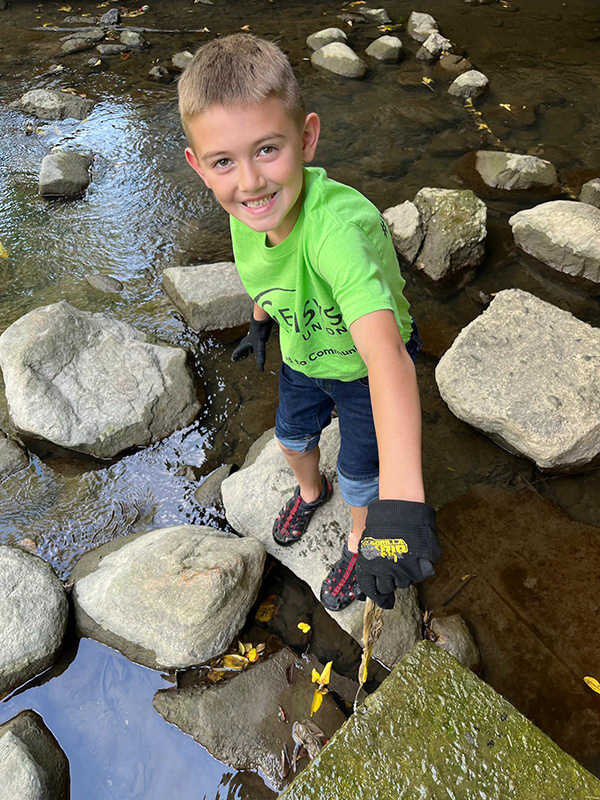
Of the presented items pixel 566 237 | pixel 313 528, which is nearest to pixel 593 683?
pixel 313 528

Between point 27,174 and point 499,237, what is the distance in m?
4.39

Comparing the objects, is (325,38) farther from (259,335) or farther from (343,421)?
(343,421)

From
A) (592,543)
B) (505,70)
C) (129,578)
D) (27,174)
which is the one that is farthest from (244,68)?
(505,70)

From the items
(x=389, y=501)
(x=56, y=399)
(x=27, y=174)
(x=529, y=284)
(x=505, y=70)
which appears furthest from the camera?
(x=505, y=70)

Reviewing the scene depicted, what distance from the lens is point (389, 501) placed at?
125cm

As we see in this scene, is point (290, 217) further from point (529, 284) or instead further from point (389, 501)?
point (529, 284)

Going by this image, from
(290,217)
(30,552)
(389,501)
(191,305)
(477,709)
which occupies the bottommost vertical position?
(30,552)

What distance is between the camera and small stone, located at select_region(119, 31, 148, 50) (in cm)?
768

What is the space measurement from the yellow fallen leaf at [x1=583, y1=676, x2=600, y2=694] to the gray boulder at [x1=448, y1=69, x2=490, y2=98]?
19.8 feet

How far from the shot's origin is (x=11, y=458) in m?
3.19

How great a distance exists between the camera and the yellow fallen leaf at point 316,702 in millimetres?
2298

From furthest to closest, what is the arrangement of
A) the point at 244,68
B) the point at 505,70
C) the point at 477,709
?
the point at 505,70 < the point at 477,709 < the point at 244,68

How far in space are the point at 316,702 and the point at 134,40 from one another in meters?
8.45

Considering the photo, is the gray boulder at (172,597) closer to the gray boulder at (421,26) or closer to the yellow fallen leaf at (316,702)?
the yellow fallen leaf at (316,702)
